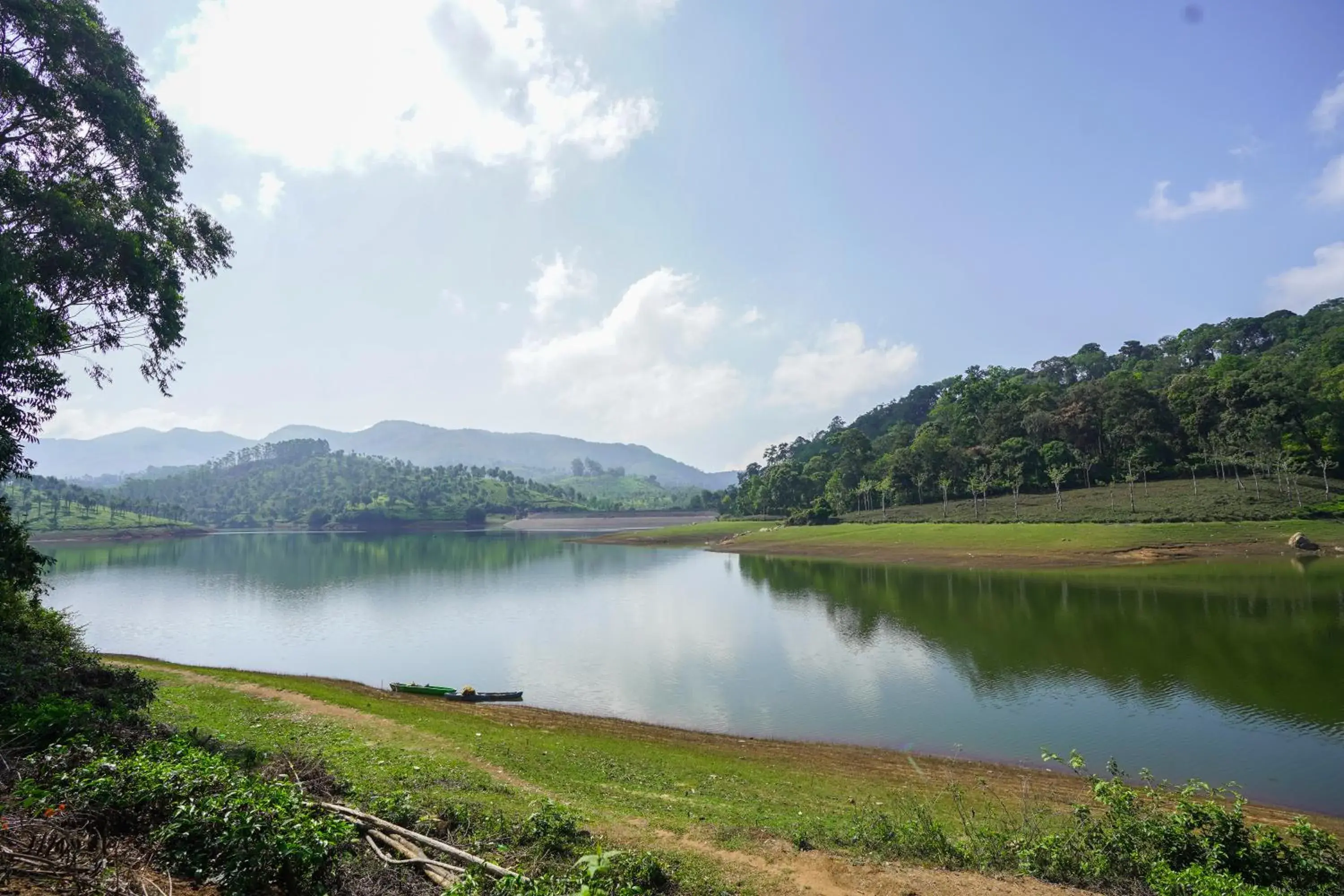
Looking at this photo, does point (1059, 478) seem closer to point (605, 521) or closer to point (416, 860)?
point (416, 860)

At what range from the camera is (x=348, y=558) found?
276 ft

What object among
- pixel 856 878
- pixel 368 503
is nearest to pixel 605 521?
pixel 368 503

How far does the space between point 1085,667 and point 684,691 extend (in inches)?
603

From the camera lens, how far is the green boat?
22375 millimetres

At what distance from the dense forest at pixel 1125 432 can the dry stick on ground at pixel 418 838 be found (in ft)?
261

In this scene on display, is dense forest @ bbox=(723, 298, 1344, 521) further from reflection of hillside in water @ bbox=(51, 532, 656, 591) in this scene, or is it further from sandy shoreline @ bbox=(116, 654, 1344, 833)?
sandy shoreline @ bbox=(116, 654, 1344, 833)

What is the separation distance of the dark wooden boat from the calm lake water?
0.67 m

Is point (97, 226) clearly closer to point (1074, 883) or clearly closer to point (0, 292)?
point (0, 292)

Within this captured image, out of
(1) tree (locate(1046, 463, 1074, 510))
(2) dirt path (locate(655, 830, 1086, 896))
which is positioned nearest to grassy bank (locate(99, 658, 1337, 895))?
(2) dirt path (locate(655, 830, 1086, 896))

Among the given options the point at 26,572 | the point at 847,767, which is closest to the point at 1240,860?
the point at 847,767

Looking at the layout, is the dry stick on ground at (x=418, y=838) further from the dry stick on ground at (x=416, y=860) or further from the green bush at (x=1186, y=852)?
the green bush at (x=1186, y=852)

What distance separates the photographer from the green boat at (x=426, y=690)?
22.4 metres

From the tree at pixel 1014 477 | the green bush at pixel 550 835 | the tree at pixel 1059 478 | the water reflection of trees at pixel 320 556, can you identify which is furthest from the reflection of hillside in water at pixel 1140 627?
the water reflection of trees at pixel 320 556

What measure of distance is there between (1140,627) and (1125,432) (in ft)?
207
